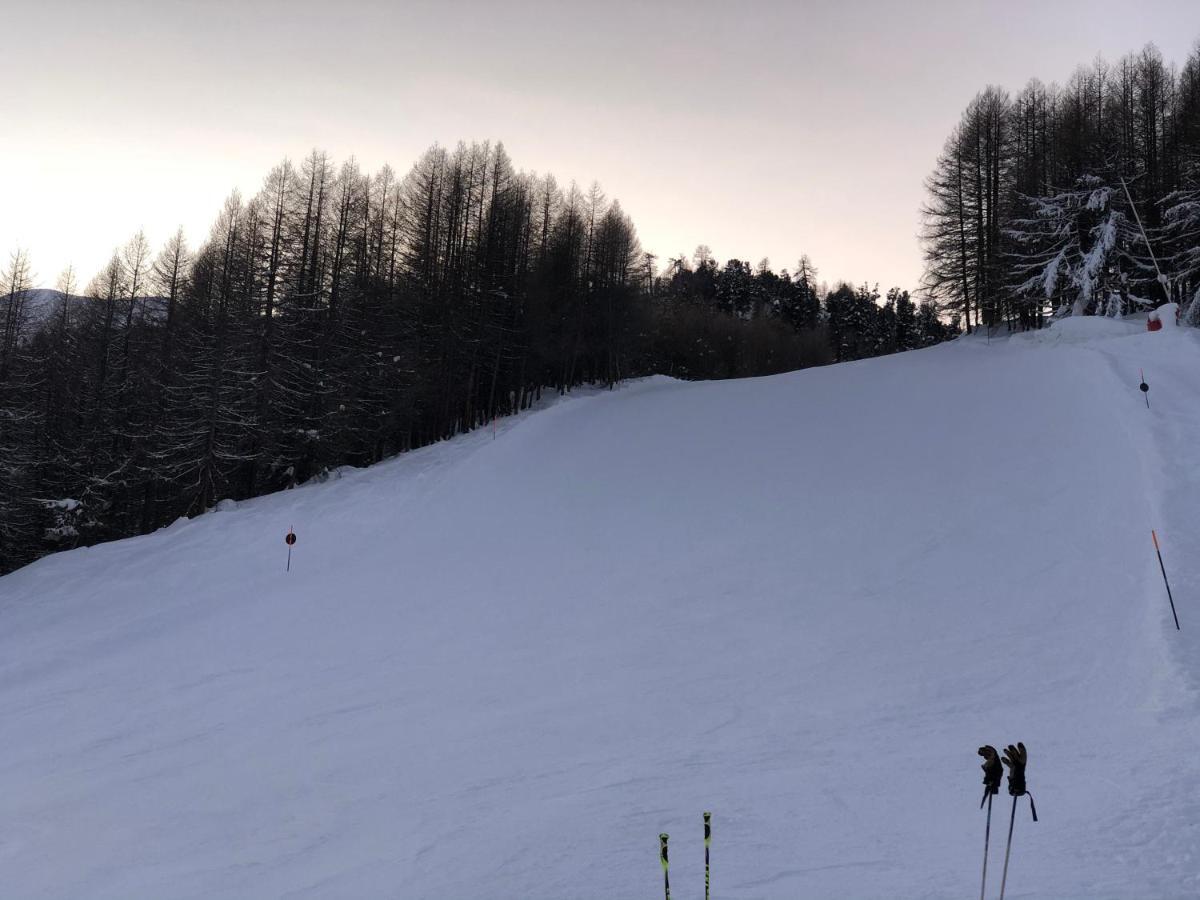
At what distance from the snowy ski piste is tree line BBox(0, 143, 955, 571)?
24.4 ft

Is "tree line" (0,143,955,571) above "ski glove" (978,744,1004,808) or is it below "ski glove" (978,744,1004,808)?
above

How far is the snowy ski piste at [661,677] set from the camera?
6.27 metres

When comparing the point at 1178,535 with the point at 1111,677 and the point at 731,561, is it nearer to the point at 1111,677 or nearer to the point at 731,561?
the point at 1111,677

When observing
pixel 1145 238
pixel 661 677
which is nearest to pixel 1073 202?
pixel 1145 238

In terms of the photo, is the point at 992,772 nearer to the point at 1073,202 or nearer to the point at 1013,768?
the point at 1013,768

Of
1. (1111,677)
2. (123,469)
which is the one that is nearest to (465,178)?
(123,469)

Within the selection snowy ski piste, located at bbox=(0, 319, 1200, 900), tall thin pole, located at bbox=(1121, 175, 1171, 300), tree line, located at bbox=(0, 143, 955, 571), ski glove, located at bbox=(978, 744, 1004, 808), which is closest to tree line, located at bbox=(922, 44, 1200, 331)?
tall thin pole, located at bbox=(1121, 175, 1171, 300)

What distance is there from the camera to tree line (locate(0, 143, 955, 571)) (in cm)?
2678

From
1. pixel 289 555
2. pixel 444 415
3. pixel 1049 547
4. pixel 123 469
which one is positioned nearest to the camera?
pixel 1049 547

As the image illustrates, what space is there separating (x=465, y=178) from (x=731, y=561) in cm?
3233

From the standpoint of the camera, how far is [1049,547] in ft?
40.4

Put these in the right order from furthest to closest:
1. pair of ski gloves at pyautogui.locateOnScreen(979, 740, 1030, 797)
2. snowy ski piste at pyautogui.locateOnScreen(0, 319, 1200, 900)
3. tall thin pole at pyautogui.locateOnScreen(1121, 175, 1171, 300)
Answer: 1. tall thin pole at pyautogui.locateOnScreen(1121, 175, 1171, 300)
2. snowy ski piste at pyautogui.locateOnScreen(0, 319, 1200, 900)
3. pair of ski gloves at pyautogui.locateOnScreen(979, 740, 1030, 797)

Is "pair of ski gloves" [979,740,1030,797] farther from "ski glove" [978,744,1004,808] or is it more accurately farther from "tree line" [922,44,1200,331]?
"tree line" [922,44,1200,331]

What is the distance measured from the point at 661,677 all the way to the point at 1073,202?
3164 cm
